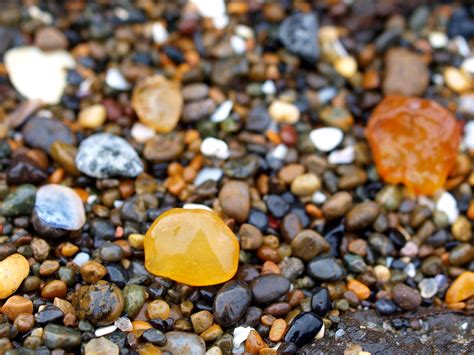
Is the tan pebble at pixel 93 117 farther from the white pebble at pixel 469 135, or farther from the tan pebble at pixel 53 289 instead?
the white pebble at pixel 469 135

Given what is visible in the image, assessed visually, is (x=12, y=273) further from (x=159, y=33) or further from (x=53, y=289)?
(x=159, y=33)

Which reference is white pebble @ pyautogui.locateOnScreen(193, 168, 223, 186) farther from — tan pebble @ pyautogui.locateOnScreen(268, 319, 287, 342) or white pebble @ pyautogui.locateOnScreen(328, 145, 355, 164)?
tan pebble @ pyautogui.locateOnScreen(268, 319, 287, 342)

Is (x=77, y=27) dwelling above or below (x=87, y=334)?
above

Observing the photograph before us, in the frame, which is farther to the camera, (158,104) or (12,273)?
(158,104)

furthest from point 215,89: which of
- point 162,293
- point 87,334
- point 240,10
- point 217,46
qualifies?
point 87,334

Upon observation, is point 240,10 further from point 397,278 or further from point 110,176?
point 397,278

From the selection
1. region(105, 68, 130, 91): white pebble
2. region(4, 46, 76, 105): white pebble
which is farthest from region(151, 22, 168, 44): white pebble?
region(4, 46, 76, 105): white pebble

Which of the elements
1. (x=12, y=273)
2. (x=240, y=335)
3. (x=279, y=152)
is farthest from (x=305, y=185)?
(x=12, y=273)
